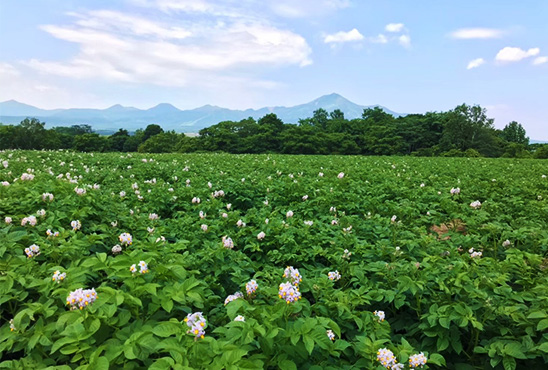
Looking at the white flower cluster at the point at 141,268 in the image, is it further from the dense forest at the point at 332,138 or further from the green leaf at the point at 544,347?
the dense forest at the point at 332,138

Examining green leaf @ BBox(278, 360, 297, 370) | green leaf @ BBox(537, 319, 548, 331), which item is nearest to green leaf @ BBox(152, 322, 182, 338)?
green leaf @ BBox(278, 360, 297, 370)

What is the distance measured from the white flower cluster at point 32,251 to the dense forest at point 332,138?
52.3 meters

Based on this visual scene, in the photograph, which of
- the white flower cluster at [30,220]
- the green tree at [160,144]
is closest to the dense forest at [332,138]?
the green tree at [160,144]

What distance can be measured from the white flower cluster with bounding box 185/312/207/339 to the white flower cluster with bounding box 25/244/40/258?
1.66 m

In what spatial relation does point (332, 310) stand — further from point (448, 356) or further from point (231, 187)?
point (231, 187)

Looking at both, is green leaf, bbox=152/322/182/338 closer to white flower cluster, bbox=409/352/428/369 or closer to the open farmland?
the open farmland

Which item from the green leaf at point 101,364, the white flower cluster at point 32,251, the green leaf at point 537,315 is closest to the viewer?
the green leaf at point 101,364

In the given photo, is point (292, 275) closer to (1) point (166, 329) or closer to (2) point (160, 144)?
(1) point (166, 329)

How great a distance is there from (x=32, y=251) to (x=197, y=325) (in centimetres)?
180

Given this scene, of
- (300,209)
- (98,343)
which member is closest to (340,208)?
(300,209)

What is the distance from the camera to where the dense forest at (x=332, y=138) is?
5516cm

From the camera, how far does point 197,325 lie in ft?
5.68

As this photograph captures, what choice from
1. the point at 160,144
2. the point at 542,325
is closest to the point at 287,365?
the point at 542,325

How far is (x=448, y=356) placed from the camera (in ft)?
8.38
